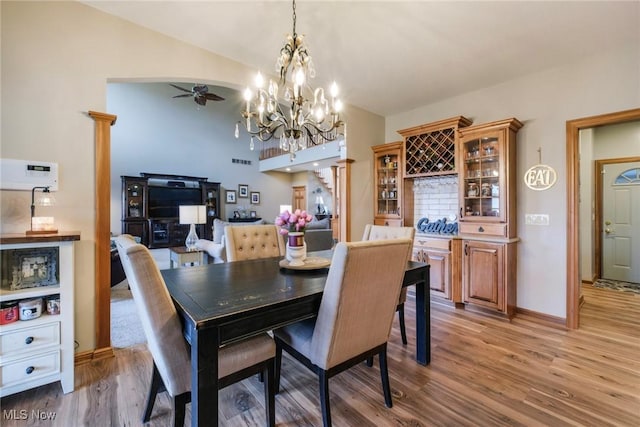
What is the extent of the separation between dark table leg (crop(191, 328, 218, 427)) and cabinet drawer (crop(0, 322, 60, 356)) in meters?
1.34

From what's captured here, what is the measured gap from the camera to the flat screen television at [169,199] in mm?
7582

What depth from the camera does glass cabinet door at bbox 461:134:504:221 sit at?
125 inches

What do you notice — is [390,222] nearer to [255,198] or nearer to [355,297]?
[355,297]

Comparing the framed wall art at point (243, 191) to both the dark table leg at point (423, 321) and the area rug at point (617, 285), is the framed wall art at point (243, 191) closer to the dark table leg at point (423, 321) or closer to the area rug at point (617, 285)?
the dark table leg at point (423, 321)

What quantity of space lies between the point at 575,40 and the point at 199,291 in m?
3.68

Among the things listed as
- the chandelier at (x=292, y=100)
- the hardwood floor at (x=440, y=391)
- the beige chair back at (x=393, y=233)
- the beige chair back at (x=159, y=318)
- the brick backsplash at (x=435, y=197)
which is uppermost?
the chandelier at (x=292, y=100)

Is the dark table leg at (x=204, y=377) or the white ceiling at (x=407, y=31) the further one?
the white ceiling at (x=407, y=31)

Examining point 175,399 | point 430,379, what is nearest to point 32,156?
point 175,399

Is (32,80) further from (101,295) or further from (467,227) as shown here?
A: (467,227)

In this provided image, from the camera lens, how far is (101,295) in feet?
7.30

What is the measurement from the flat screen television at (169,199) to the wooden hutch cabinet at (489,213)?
7207 mm

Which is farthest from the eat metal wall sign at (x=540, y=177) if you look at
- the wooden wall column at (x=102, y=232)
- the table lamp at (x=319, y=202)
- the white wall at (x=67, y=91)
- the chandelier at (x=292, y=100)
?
the table lamp at (x=319, y=202)

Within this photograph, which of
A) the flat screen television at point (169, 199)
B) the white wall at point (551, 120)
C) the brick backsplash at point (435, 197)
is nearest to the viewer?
the white wall at point (551, 120)

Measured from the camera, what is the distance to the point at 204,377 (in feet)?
3.82
